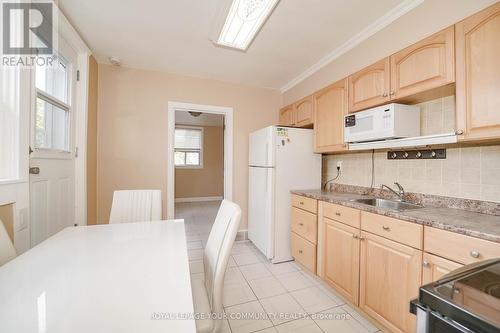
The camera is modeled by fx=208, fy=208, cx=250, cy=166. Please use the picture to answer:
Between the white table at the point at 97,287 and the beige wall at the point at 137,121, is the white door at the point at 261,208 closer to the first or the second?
the beige wall at the point at 137,121

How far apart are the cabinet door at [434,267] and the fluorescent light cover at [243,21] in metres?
1.94

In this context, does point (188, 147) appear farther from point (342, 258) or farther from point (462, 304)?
point (462, 304)

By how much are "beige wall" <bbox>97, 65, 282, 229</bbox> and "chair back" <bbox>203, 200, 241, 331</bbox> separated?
1.99 m

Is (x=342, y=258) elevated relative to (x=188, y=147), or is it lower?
lower

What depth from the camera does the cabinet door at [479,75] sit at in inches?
44.0

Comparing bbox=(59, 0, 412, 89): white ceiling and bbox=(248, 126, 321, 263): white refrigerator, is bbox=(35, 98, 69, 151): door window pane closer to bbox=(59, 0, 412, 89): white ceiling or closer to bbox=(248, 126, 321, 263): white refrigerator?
bbox=(59, 0, 412, 89): white ceiling

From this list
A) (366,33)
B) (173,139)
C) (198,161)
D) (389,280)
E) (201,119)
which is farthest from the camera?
(198,161)

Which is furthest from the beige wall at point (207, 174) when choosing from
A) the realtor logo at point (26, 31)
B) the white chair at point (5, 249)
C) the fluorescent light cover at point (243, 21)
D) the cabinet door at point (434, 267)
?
the cabinet door at point (434, 267)

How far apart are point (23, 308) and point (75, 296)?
4.6 inches

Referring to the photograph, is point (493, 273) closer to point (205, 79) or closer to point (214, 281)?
point (214, 281)

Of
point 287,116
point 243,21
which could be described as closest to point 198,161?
point 287,116

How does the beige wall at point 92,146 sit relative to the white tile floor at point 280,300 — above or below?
above

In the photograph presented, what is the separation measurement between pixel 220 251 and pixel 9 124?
1516 millimetres

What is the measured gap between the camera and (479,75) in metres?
1.17
